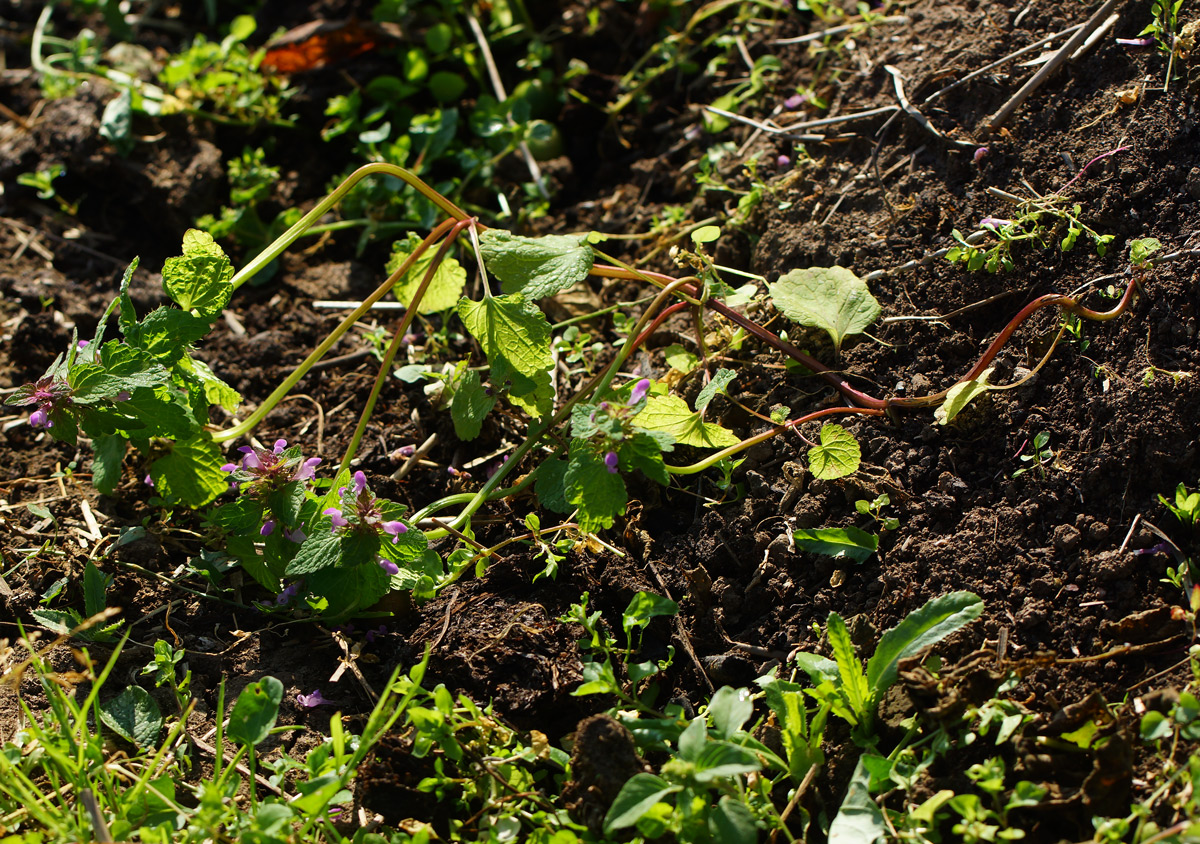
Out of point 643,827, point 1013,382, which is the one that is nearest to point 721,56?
point 1013,382

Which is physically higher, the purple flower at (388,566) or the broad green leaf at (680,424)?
the broad green leaf at (680,424)

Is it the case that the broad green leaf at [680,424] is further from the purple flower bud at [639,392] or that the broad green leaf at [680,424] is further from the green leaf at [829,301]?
the green leaf at [829,301]

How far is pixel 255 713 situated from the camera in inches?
72.4

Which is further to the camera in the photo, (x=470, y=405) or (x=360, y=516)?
(x=470, y=405)

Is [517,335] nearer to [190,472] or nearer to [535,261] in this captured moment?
[535,261]

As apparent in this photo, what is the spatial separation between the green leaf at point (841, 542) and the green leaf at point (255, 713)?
1239 millimetres

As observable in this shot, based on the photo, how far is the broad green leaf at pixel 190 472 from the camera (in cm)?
229

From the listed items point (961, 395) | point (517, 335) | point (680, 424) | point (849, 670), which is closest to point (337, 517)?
point (517, 335)

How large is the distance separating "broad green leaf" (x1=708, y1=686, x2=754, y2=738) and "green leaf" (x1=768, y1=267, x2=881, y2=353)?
1.05 metres

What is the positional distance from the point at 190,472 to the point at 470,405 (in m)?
0.75

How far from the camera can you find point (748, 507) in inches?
89.6

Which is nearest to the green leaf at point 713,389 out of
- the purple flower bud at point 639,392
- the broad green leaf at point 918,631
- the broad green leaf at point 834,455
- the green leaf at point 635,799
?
the purple flower bud at point 639,392

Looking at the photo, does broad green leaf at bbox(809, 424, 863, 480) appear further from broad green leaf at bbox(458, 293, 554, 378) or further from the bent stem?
the bent stem

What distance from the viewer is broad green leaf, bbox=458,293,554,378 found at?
227cm
